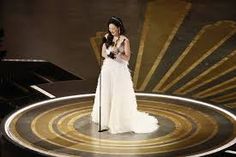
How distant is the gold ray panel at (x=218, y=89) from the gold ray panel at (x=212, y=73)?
21 cm

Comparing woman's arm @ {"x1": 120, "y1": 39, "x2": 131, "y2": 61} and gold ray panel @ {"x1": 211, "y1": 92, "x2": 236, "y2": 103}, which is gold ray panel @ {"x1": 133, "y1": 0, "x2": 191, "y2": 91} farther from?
woman's arm @ {"x1": 120, "y1": 39, "x2": 131, "y2": 61}

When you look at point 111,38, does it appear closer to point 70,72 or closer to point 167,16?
point 70,72

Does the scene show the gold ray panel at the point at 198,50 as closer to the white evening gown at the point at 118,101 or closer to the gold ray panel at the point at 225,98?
the gold ray panel at the point at 225,98

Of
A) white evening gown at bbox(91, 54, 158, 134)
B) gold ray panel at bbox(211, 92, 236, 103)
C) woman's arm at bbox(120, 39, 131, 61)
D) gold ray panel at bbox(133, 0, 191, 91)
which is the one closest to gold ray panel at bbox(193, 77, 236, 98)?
gold ray panel at bbox(211, 92, 236, 103)

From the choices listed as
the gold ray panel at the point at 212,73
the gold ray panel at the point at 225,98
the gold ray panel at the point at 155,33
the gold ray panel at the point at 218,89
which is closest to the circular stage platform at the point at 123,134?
the gold ray panel at the point at 225,98

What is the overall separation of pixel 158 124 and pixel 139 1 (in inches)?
307

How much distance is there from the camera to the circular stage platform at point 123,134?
228 inches

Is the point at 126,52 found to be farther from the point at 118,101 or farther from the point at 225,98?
the point at 225,98

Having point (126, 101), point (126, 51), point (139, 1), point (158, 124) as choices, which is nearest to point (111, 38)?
point (126, 51)

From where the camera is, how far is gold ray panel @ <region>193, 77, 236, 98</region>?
26.0ft

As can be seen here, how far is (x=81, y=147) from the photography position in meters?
5.85

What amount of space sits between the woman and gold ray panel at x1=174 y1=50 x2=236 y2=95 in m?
1.83

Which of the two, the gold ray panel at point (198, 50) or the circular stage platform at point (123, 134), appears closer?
the circular stage platform at point (123, 134)

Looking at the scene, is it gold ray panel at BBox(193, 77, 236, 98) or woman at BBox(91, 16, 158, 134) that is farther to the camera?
gold ray panel at BBox(193, 77, 236, 98)
